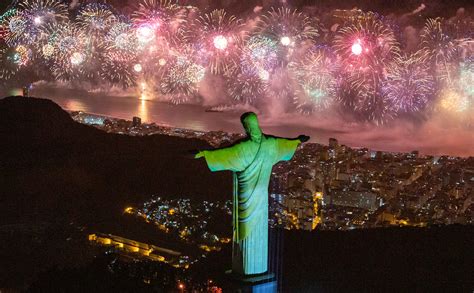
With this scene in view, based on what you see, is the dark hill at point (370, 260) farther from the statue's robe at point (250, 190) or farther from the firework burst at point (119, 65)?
the firework burst at point (119, 65)

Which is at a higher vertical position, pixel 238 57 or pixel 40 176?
pixel 238 57

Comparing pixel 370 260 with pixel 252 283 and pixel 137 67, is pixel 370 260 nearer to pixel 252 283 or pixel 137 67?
pixel 252 283

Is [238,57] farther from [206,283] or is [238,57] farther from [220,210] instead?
[206,283]

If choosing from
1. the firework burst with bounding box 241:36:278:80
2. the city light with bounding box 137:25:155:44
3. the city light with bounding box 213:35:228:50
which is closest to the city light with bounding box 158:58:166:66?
the city light with bounding box 137:25:155:44

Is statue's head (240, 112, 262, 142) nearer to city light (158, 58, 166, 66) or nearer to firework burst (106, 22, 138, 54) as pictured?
firework burst (106, 22, 138, 54)

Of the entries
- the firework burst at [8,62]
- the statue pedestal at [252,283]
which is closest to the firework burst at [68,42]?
the firework burst at [8,62]

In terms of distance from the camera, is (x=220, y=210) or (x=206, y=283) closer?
(x=206, y=283)

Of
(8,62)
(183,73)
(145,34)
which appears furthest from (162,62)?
(8,62)

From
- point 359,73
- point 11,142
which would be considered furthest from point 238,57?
point 11,142
